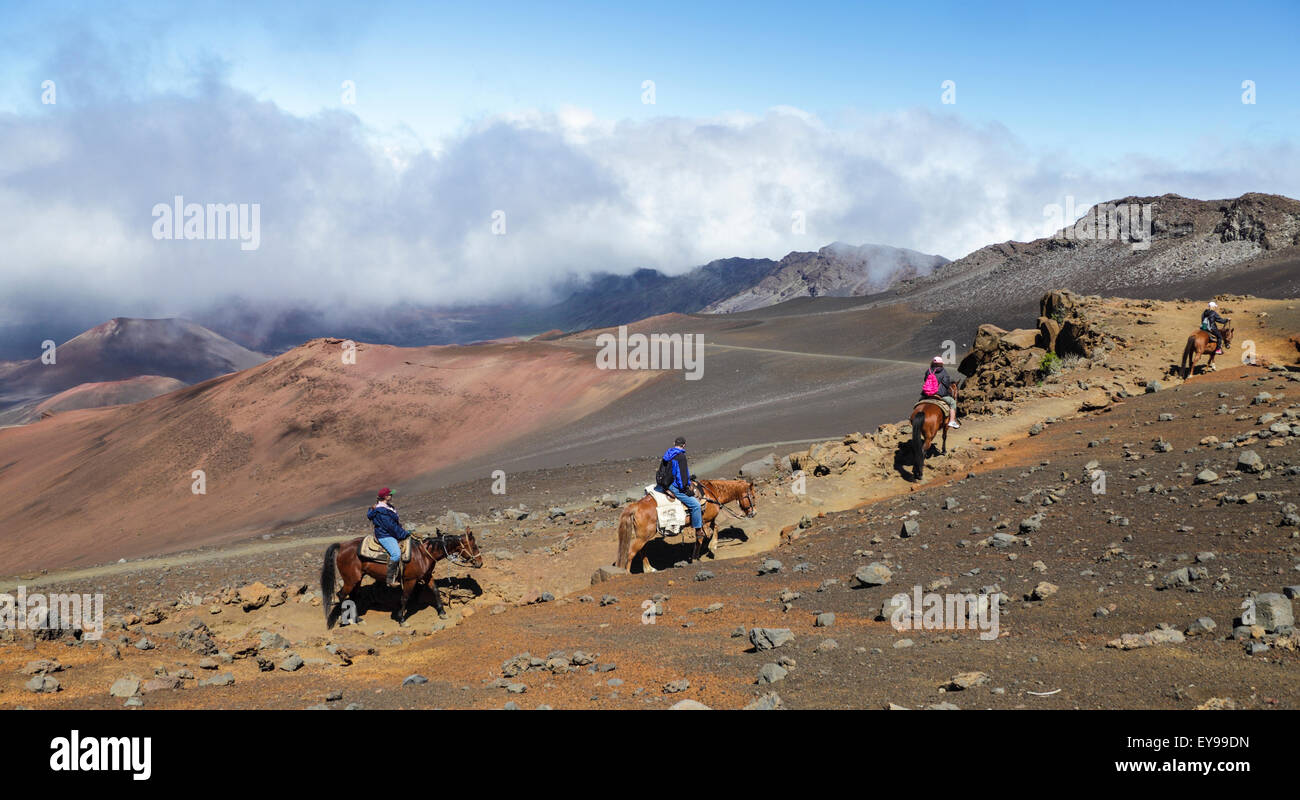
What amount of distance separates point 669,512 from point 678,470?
0.78m

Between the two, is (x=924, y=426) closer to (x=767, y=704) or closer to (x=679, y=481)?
(x=679, y=481)

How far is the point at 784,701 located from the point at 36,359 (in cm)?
17574

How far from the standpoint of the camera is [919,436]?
16891 millimetres

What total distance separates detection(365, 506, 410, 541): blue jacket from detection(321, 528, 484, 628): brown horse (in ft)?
1.16

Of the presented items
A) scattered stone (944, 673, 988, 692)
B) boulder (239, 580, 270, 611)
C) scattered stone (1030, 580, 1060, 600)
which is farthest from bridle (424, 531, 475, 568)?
scattered stone (944, 673, 988, 692)

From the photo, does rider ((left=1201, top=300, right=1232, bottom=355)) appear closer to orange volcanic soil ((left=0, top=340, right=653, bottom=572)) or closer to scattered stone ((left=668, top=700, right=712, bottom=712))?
scattered stone ((left=668, top=700, right=712, bottom=712))

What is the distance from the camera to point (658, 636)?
942 centimetres

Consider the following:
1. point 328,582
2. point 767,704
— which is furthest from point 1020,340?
point 767,704

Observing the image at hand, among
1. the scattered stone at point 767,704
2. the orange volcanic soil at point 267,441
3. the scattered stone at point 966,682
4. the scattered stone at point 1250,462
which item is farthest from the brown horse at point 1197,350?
the orange volcanic soil at point 267,441

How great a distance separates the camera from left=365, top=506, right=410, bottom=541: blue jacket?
1248 cm

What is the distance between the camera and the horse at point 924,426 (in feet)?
55.5
